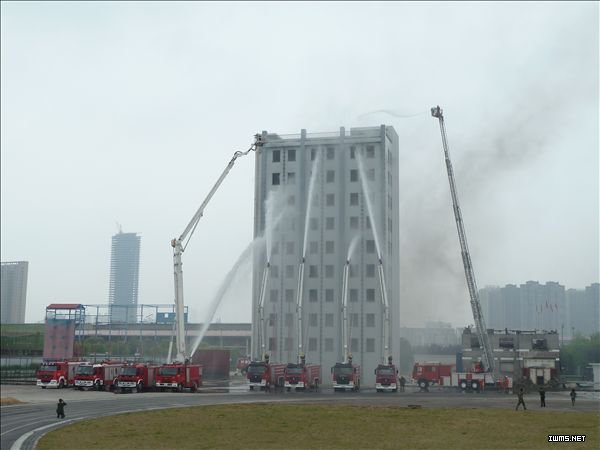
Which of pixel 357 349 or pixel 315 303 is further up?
pixel 315 303

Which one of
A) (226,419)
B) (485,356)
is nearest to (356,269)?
(485,356)

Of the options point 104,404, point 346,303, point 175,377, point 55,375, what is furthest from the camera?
point 346,303

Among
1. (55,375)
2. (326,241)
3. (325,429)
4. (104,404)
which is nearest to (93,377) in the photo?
(55,375)

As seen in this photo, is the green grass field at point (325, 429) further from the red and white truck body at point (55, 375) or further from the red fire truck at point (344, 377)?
the red and white truck body at point (55, 375)

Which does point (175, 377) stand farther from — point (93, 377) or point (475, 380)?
point (475, 380)

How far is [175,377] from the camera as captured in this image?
66.8 meters

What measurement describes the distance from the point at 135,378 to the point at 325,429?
36152 millimetres

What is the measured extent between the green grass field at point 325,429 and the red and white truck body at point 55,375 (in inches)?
1169

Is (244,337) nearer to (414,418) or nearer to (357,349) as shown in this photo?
(357,349)

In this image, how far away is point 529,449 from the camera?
28453mm

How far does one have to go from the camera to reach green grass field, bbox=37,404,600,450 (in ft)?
102

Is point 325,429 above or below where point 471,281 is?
below

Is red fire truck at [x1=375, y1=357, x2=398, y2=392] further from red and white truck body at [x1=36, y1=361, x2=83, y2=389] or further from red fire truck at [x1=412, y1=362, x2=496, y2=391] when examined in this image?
red and white truck body at [x1=36, y1=361, x2=83, y2=389]

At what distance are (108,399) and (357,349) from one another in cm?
4252
